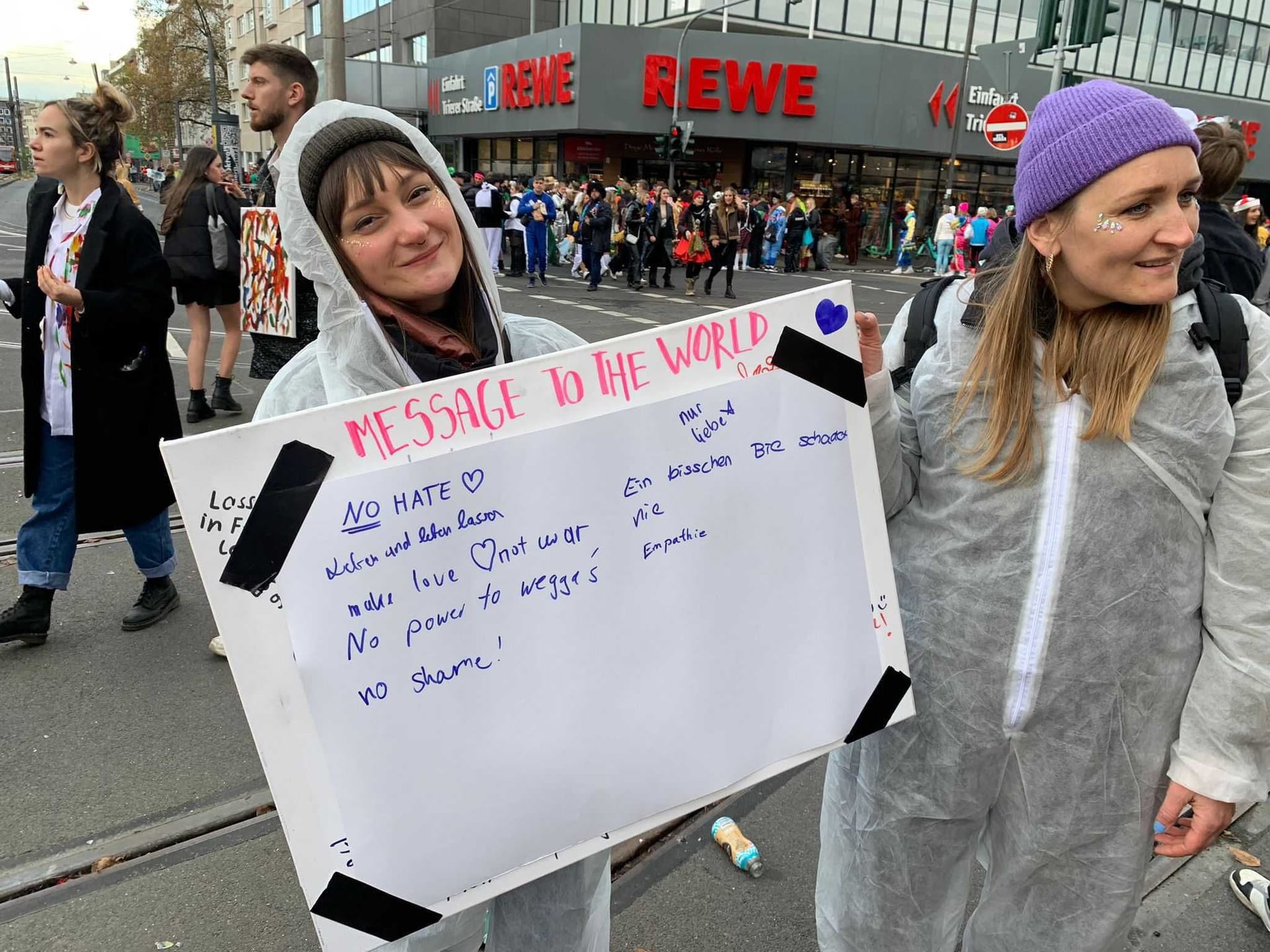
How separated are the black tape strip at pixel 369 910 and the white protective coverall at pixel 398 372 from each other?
8 cm

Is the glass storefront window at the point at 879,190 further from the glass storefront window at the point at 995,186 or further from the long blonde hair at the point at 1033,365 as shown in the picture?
the long blonde hair at the point at 1033,365

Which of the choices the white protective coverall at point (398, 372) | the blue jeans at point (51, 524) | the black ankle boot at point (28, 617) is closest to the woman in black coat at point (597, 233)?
the blue jeans at point (51, 524)

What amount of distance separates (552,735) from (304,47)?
1806 inches

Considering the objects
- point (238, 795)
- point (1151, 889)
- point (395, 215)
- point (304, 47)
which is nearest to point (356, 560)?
point (395, 215)

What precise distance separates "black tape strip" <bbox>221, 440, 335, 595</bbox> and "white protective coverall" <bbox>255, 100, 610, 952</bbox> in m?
0.22

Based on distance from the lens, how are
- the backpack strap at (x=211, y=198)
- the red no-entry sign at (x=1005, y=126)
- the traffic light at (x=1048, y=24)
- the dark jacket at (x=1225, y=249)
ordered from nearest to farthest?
the dark jacket at (x=1225, y=249) < the backpack strap at (x=211, y=198) < the traffic light at (x=1048, y=24) < the red no-entry sign at (x=1005, y=126)

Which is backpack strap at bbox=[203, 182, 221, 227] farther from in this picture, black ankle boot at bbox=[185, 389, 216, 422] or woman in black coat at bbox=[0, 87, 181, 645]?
woman in black coat at bbox=[0, 87, 181, 645]

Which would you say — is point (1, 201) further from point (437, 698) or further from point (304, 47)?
point (437, 698)

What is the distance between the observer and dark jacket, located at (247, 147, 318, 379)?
9.33ft

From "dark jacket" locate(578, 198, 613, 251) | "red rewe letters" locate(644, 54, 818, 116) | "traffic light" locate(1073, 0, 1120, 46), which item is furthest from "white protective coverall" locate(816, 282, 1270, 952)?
"red rewe letters" locate(644, 54, 818, 116)

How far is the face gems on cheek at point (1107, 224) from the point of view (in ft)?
4.10

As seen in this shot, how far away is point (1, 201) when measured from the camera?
3378 cm

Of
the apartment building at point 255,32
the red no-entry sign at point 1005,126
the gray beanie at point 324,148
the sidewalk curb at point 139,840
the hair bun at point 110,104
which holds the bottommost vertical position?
the sidewalk curb at point 139,840

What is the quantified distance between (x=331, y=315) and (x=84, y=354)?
2.26 meters
